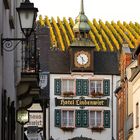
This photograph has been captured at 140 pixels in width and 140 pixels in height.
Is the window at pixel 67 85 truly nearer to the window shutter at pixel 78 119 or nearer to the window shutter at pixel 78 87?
the window shutter at pixel 78 87

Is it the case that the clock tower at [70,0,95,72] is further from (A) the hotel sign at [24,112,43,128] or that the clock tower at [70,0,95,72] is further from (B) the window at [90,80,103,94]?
(A) the hotel sign at [24,112,43,128]

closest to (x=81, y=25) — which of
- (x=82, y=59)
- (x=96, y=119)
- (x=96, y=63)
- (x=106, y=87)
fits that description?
(x=96, y=63)

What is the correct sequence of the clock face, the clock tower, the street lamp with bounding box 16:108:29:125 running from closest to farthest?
1. the street lamp with bounding box 16:108:29:125
2. the clock face
3. the clock tower

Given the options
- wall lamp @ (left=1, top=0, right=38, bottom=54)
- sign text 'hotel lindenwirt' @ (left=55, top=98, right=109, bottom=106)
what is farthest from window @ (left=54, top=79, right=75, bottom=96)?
wall lamp @ (left=1, top=0, right=38, bottom=54)

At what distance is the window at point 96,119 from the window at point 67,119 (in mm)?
1669

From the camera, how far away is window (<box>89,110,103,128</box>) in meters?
74.6

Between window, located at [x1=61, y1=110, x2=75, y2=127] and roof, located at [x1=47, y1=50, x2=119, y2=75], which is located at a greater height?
roof, located at [x1=47, y1=50, x2=119, y2=75]

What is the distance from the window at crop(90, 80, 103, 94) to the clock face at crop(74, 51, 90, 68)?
163 cm

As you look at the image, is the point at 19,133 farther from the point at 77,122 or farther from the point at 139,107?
the point at 77,122

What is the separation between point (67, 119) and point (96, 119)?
2.58 meters

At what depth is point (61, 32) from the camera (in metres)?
85.4

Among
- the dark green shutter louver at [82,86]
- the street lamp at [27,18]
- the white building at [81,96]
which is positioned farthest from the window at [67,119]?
the street lamp at [27,18]

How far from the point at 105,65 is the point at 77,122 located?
20.2 feet

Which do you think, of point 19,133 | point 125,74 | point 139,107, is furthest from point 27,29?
point 125,74
